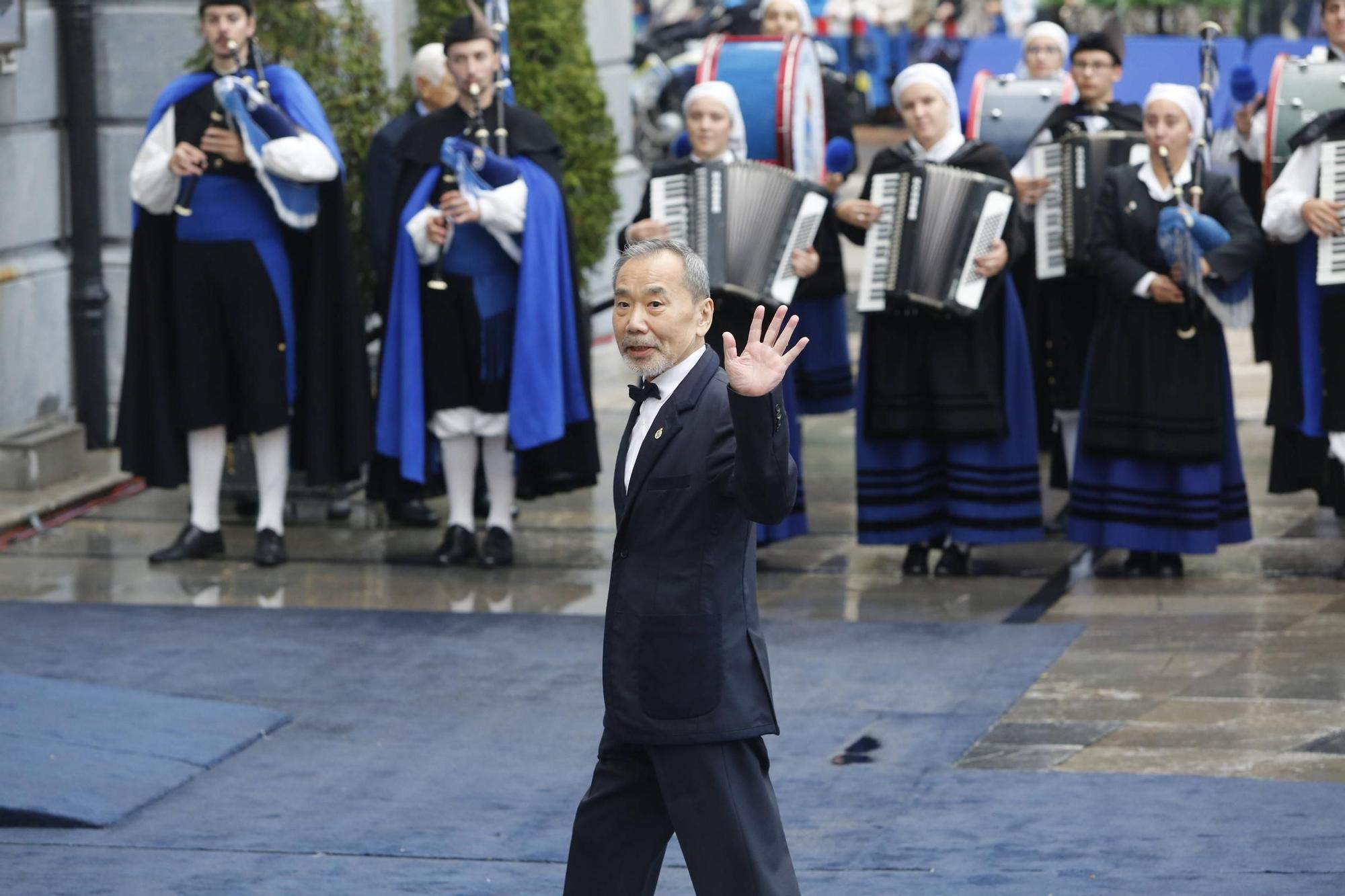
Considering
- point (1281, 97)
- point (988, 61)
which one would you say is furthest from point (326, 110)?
point (988, 61)

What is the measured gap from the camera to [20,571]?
Answer: 8.47 meters

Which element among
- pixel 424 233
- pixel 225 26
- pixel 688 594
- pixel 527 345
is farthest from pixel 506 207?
pixel 688 594

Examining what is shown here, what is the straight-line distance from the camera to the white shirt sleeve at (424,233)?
832cm

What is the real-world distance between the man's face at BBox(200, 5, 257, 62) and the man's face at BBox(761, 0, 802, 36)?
2.80 m

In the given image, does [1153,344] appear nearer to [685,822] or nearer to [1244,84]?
[1244,84]

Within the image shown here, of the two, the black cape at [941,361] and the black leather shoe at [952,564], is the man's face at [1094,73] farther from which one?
the black leather shoe at [952,564]

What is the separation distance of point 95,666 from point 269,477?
1737mm

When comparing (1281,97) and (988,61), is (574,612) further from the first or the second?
(988,61)

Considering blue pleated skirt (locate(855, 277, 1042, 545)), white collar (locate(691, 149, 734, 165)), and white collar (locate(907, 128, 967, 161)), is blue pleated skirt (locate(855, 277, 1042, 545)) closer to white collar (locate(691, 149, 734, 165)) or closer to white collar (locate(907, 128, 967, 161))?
white collar (locate(907, 128, 967, 161))

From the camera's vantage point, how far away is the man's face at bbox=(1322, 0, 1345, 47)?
8.16m

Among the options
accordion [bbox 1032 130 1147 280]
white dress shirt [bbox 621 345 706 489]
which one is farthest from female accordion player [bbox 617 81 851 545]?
white dress shirt [bbox 621 345 706 489]

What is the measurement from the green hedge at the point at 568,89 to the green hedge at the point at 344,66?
2.55 feet

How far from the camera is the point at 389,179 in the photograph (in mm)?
9000

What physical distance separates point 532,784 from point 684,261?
2.27m
